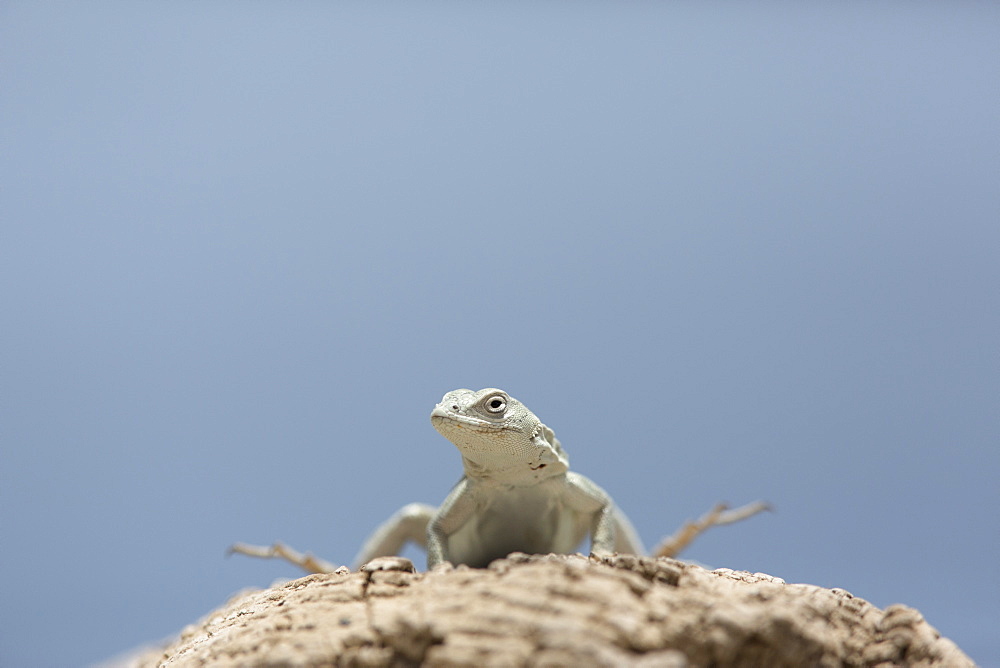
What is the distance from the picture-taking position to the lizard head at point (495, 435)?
4000 millimetres

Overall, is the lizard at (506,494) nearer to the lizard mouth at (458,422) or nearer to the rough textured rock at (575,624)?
the lizard mouth at (458,422)

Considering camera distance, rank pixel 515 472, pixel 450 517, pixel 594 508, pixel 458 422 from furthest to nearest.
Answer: pixel 594 508
pixel 450 517
pixel 515 472
pixel 458 422

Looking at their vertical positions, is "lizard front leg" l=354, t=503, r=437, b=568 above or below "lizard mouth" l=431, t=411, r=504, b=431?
below

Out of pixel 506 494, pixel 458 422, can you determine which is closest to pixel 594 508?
pixel 506 494

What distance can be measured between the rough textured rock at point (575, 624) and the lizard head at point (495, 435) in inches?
34.9

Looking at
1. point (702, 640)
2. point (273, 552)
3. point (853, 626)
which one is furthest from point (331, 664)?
point (273, 552)

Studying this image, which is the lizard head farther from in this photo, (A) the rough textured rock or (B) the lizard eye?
(A) the rough textured rock

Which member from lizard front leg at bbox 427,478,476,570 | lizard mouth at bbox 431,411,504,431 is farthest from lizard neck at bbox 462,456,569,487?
lizard mouth at bbox 431,411,504,431

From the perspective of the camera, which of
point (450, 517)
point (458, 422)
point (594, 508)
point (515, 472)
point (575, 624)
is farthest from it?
point (594, 508)

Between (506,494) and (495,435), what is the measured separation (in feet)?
2.21

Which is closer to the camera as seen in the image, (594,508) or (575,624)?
(575,624)

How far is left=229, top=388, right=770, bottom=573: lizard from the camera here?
4039 mm

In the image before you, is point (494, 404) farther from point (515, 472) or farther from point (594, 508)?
point (594, 508)

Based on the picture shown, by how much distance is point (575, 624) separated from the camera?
229cm
